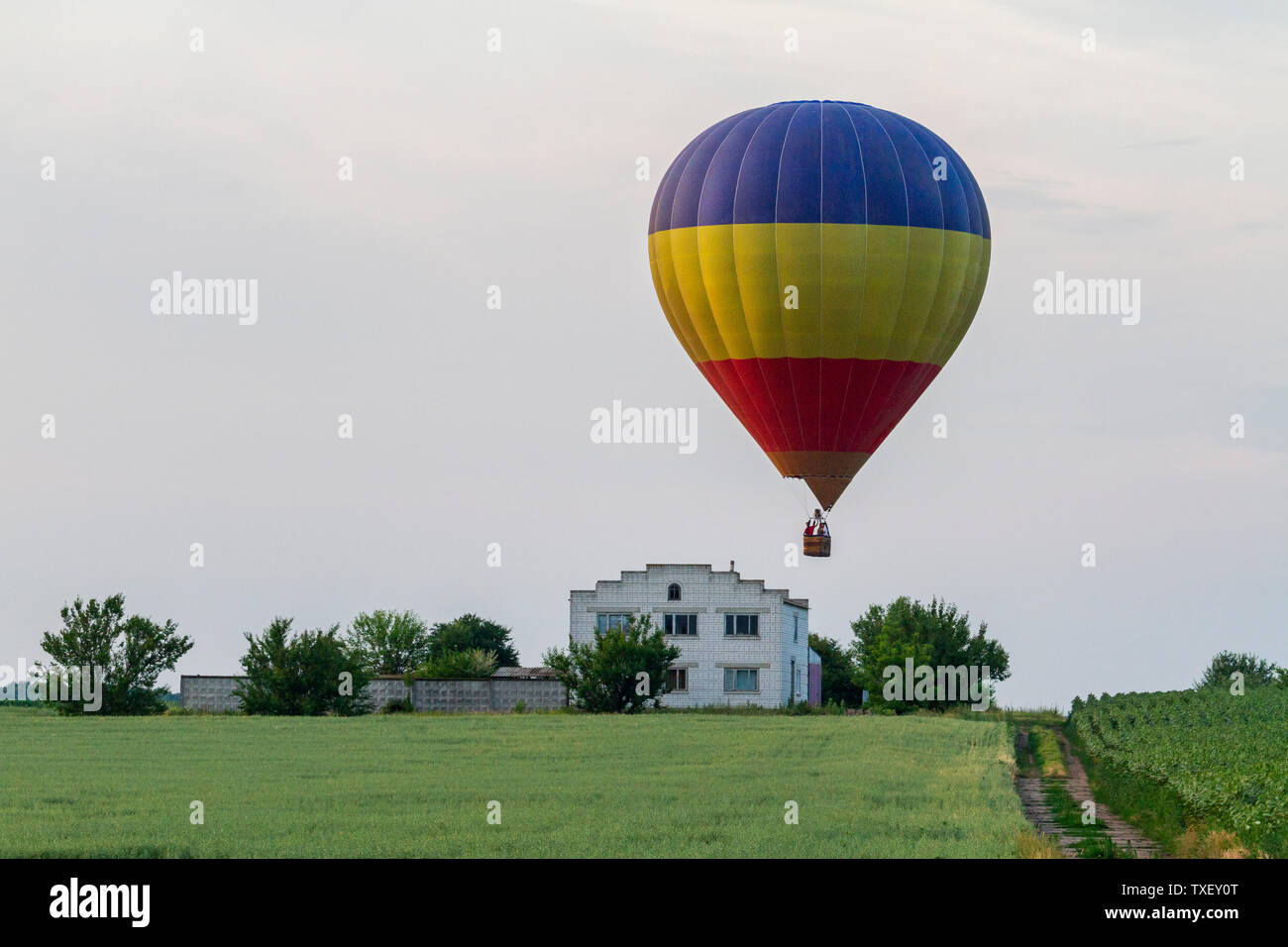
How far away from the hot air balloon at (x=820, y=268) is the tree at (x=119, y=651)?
4047 cm

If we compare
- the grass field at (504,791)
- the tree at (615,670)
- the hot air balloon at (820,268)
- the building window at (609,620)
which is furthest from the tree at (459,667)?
the hot air balloon at (820,268)

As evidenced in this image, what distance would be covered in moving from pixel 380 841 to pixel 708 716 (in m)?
43.1

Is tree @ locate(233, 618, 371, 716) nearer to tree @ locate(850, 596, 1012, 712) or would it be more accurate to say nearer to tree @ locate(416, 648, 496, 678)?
tree @ locate(416, 648, 496, 678)

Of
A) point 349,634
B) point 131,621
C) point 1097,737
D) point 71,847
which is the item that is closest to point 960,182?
point 1097,737

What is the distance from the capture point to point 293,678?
70.6 meters

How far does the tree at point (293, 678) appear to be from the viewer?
70.4 m

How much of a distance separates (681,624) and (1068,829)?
5487 centimetres

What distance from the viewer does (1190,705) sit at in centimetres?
6644

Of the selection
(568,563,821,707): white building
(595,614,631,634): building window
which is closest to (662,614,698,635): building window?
(568,563,821,707): white building

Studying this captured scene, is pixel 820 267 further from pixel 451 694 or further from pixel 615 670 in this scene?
pixel 451 694

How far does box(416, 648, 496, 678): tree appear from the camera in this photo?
89.2m

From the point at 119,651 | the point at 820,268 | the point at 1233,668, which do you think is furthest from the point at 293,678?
the point at 1233,668

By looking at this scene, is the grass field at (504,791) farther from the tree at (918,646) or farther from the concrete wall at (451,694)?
the tree at (918,646)
